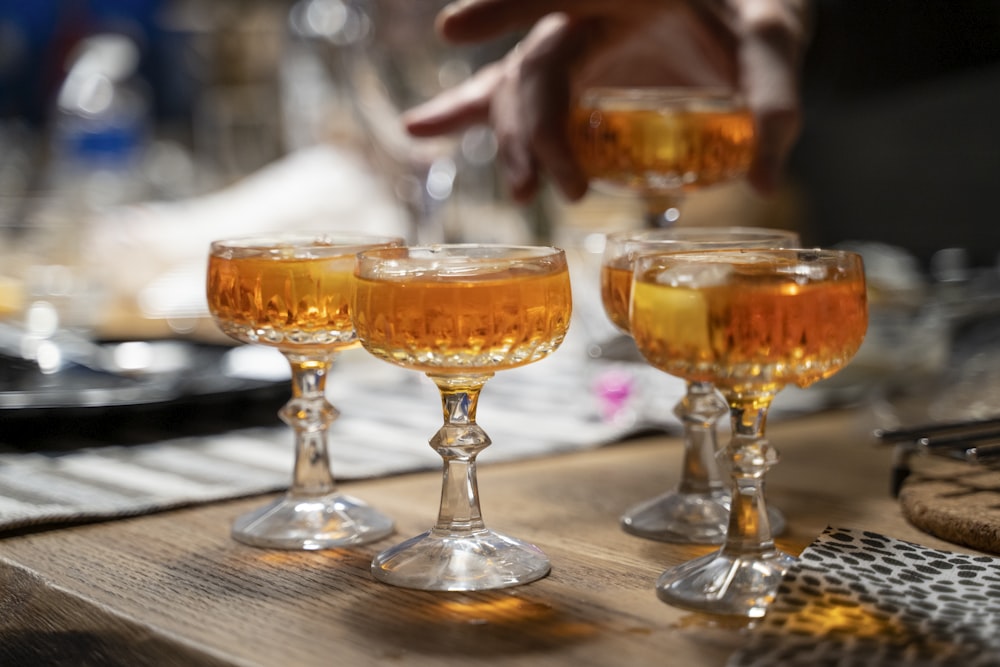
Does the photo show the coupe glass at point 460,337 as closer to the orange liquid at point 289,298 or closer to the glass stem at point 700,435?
the orange liquid at point 289,298

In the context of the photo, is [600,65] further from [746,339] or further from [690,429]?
[746,339]

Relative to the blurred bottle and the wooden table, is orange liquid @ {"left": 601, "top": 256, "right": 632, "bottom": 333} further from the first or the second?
the blurred bottle

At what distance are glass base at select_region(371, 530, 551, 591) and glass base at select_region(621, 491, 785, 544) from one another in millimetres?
112

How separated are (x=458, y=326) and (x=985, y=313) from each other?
101 cm

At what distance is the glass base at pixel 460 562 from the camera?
833 mm

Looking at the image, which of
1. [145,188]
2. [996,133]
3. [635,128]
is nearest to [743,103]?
[635,128]

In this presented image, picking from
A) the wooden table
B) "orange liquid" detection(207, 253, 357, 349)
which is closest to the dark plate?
the wooden table

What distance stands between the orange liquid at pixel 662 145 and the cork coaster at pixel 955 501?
1.02 ft

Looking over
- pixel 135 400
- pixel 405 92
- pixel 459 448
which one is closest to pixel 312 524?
pixel 459 448

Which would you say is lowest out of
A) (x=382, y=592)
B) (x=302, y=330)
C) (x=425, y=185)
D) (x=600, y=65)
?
(x=382, y=592)

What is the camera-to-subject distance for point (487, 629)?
29.5 inches

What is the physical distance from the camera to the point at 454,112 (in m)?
1.39

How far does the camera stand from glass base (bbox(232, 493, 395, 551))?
0.95 m

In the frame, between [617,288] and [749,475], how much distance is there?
24 cm
